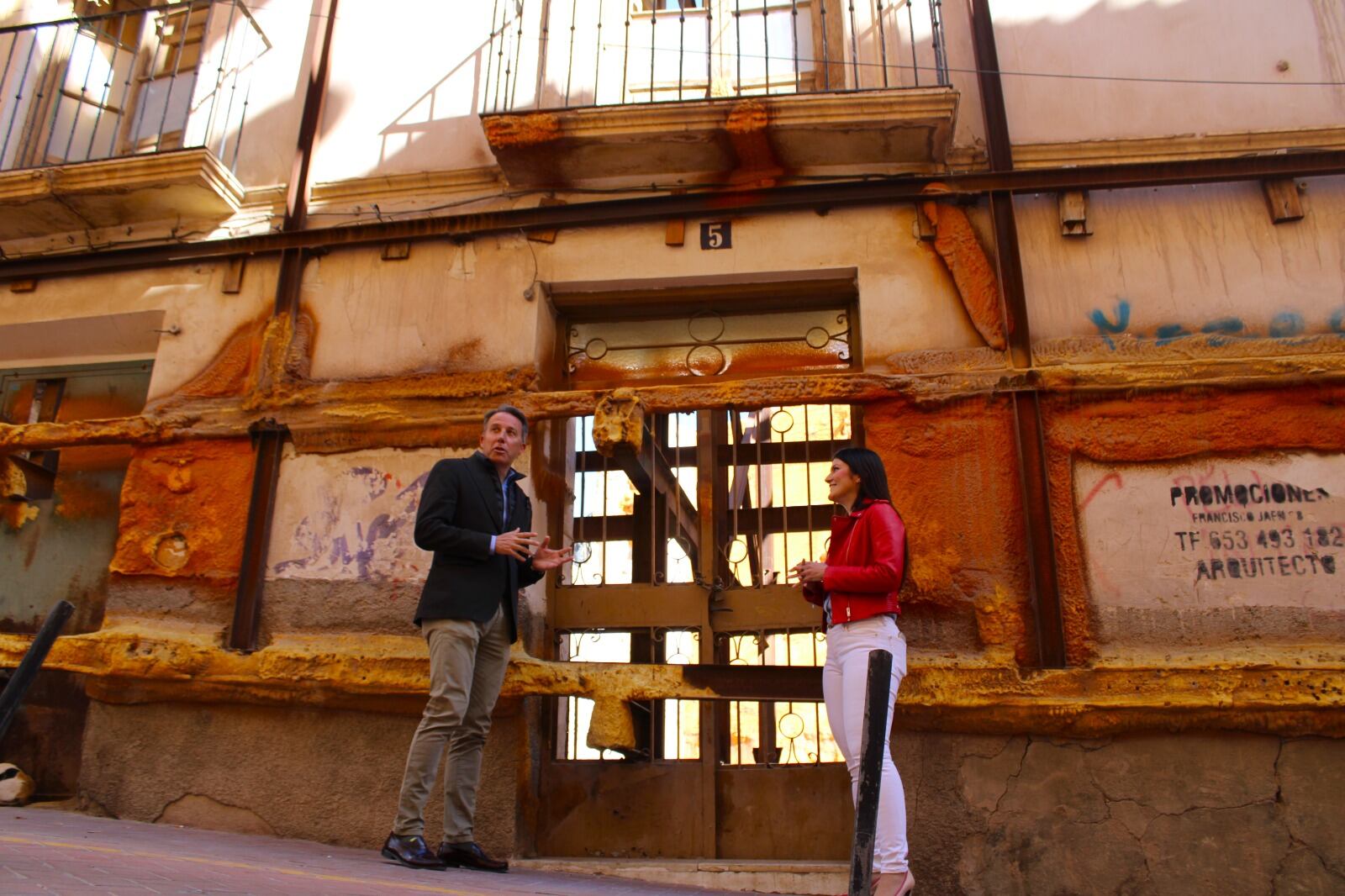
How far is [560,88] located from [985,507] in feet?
12.1

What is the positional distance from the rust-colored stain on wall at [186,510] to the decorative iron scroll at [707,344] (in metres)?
2.00

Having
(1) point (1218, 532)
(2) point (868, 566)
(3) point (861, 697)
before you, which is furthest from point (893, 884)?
(1) point (1218, 532)

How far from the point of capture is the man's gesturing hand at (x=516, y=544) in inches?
153

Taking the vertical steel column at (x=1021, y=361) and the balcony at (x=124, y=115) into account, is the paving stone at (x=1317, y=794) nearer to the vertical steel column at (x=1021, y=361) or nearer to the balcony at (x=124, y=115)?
the vertical steel column at (x=1021, y=361)

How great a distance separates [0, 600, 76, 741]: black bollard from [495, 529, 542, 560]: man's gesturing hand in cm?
150

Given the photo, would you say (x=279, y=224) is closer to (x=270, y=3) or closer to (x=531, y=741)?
(x=270, y=3)

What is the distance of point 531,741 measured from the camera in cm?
488

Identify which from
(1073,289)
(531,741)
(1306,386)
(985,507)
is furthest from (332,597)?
(1306,386)

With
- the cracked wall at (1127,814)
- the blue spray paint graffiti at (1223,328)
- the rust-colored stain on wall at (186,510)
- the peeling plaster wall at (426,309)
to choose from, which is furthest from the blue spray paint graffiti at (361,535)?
the blue spray paint graffiti at (1223,328)

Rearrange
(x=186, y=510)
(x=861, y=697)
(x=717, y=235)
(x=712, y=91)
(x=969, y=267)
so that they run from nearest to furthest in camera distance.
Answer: (x=861, y=697) < (x=969, y=267) < (x=186, y=510) < (x=717, y=235) < (x=712, y=91)

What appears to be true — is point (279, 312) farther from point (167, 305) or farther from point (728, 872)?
point (728, 872)

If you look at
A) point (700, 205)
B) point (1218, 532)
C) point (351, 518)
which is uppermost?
point (700, 205)

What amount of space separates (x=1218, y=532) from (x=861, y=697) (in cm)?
226

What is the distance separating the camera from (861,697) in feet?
11.3
